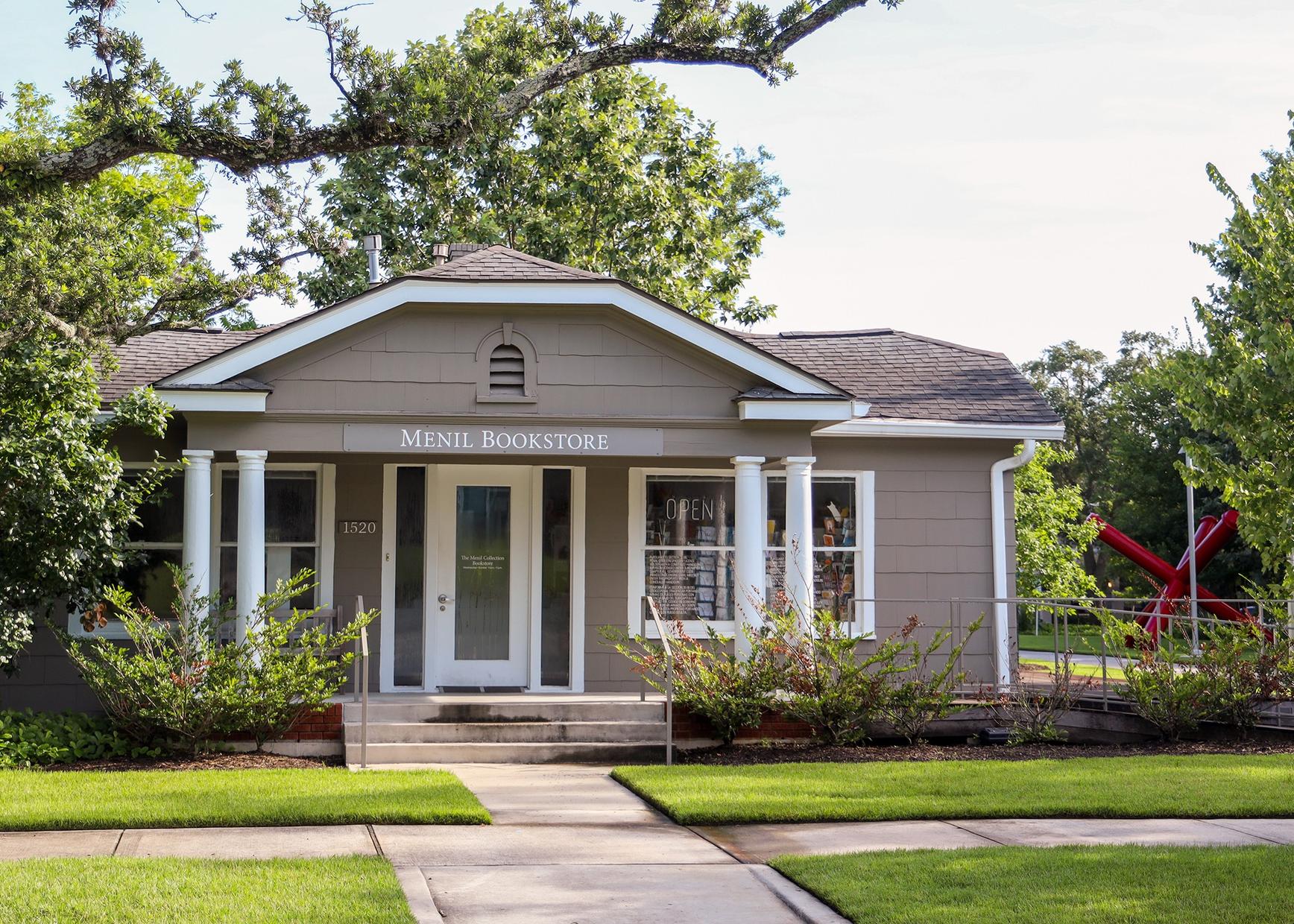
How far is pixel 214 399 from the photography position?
38.5 feet

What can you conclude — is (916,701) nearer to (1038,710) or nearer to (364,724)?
(1038,710)

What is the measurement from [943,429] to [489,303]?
4904 millimetres

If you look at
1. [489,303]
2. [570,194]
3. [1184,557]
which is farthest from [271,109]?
[1184,557]

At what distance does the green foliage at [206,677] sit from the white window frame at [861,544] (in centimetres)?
493

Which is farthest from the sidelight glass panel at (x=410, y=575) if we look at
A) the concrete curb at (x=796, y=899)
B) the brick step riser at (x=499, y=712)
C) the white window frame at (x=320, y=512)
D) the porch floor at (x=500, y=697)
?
the concrete curb at (x=796, y=899)

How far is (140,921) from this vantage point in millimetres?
5840

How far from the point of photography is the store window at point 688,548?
13.8 metres

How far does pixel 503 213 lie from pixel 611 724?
49.5ft

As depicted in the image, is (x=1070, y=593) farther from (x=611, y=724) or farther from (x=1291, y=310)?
(x=1291, y=310)

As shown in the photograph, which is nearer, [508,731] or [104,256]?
[508,731]

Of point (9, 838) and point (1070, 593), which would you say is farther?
point (1070, 593)

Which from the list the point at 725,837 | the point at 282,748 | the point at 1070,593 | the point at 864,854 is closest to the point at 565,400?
the point at 282,748

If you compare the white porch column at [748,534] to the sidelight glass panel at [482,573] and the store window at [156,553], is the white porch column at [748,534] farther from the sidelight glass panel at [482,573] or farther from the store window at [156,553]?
the store window at [156,553]

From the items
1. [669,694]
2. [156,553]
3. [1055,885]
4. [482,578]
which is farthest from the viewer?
[482,578]
